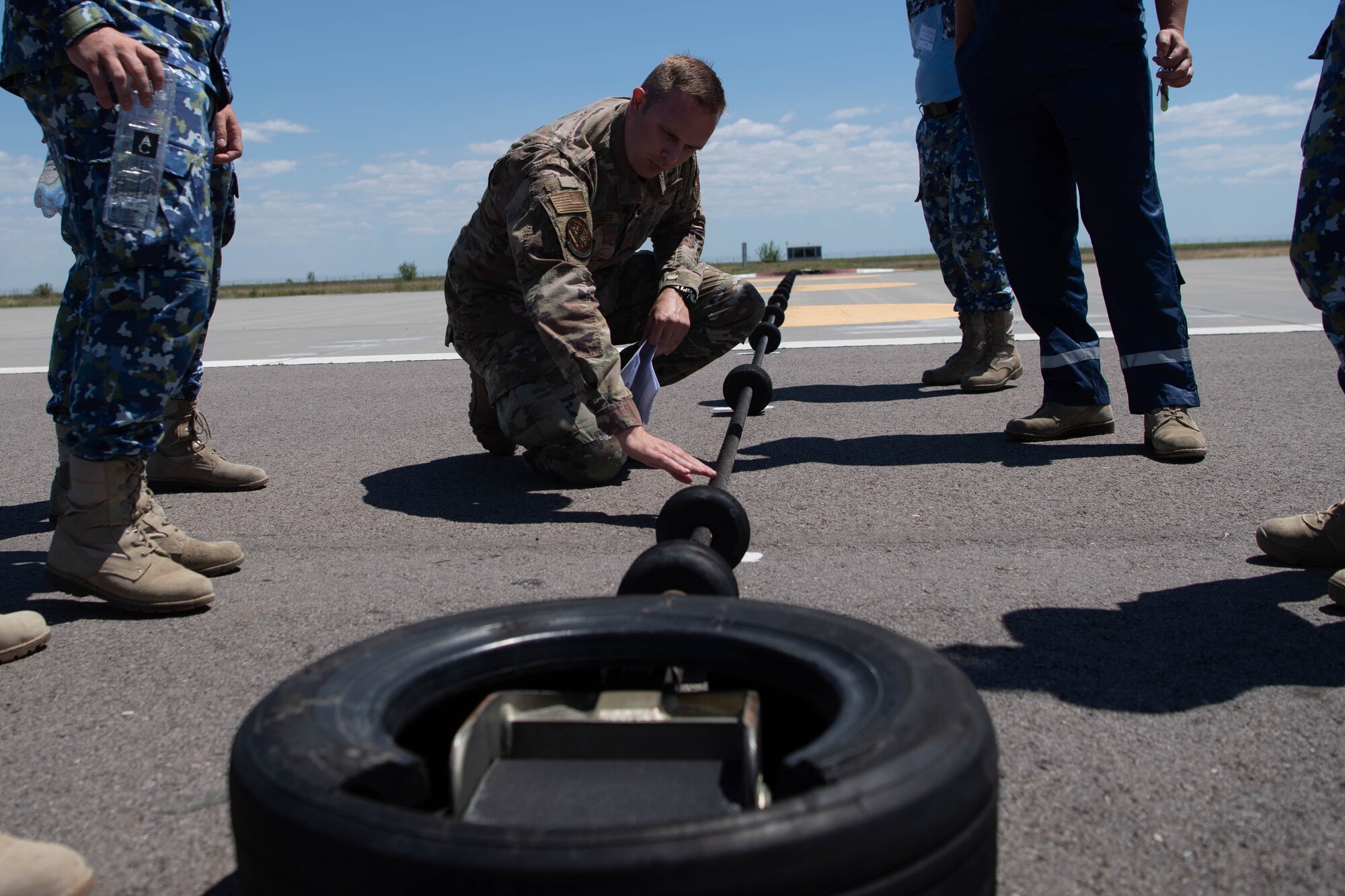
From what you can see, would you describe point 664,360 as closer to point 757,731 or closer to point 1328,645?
point 1328,645

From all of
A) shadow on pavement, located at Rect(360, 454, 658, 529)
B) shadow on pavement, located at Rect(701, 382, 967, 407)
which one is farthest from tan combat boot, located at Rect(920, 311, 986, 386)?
shadow on pavement, located at Rect(360, 454, 658, 529)

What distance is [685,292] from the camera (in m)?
3.96

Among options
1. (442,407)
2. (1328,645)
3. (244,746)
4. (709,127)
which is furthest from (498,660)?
(442,407)

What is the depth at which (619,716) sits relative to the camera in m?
1.25

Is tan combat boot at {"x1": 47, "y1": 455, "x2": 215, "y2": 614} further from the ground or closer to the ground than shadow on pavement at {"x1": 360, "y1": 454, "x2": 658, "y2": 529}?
further from the ground

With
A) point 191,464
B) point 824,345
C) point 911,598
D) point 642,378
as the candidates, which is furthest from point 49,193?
point 824,345

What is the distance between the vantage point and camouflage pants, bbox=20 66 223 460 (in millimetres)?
2336

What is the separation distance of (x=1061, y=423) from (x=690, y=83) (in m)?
1.87

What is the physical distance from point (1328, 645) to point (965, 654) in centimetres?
67

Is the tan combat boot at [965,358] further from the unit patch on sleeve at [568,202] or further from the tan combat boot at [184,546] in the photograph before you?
the tan combat boot at [184,546]

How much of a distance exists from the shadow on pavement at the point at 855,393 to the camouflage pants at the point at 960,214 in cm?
47

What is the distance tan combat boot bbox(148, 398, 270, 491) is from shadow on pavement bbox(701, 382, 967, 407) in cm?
219

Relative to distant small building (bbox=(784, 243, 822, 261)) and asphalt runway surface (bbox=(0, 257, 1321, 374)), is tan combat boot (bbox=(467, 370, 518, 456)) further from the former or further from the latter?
distant small building (bbox=(784, 243, 822, 261))

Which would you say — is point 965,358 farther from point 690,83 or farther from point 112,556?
point 112,556
